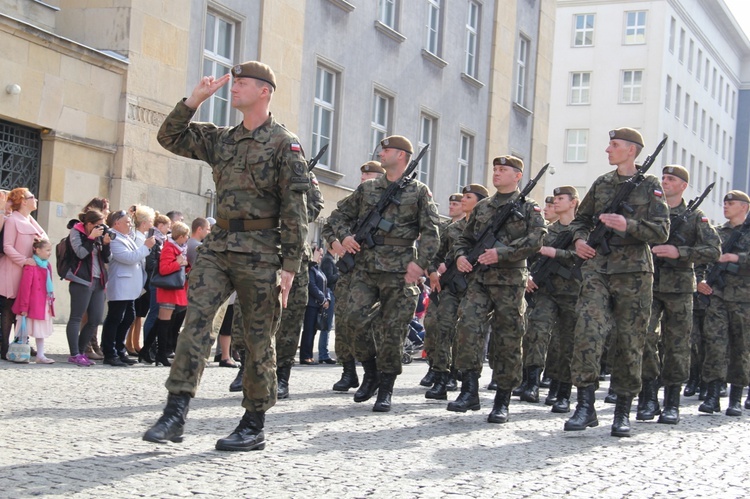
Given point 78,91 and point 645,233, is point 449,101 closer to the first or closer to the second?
point 78,91

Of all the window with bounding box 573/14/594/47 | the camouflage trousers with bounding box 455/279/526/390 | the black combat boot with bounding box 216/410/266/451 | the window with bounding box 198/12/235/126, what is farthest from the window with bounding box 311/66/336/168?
the window with bounding box 573/14/594/47

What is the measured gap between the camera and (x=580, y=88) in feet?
187

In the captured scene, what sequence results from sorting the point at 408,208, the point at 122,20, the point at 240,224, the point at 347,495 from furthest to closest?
1. the point at 122,20
2. the point at 408,208
3. the point at 240,224
4. the point at 347,495

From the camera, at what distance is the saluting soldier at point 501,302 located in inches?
337

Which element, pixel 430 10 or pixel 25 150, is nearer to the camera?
pixel 25 150

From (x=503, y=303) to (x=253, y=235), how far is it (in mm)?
3026

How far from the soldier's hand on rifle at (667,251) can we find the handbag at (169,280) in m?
5.11

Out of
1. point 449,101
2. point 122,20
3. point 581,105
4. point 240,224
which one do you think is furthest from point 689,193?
point 240,224

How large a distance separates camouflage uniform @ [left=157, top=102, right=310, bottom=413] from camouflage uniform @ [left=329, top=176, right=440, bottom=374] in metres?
2.59

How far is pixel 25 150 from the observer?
50.9ft

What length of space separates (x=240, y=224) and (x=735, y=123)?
71159mm

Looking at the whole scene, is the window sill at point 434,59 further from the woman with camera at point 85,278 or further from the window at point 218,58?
the woman with camera at point 85,278

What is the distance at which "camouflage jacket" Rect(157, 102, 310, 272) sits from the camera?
6.11 meters

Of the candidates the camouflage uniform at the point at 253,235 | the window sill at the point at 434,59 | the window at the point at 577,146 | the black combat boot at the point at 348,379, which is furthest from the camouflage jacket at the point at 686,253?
the window at the point at 577,146
